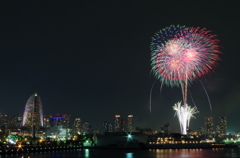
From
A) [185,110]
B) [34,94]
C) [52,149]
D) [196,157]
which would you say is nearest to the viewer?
[196,157]

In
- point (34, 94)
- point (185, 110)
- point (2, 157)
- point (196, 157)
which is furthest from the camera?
point (34, 94)

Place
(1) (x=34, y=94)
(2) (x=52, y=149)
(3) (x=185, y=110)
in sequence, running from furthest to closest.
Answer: (1) (x=34, y=94), (2) (x=52, y=149), (3) (x=185, y=110)

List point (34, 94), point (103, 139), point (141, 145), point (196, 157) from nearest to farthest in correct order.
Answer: point (196, 157)
point (141, 145)
point (103, 139)
point (34, 94)

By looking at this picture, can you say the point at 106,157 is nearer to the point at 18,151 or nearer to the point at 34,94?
the point at 18,151

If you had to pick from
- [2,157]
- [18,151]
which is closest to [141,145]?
[18,151]

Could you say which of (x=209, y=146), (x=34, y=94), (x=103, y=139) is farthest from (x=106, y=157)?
(x=34, y=94)

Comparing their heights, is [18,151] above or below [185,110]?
below

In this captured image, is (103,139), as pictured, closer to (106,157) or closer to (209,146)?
(209,146)

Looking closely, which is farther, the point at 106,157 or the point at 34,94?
the point at 34,94

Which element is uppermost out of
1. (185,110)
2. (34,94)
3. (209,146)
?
(34,94)
